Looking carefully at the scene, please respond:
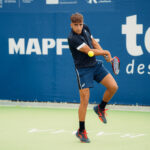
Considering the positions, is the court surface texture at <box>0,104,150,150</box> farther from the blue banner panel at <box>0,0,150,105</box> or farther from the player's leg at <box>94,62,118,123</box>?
the player's leg at <box>94,62,118,123</box>

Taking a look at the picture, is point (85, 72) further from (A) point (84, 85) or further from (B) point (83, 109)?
(B) point (83, 109)

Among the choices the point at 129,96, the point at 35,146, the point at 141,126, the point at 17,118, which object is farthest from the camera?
the point at 129,96

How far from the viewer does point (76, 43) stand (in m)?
5.76

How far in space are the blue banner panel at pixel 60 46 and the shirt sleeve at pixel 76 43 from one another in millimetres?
2579

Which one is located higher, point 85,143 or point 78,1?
point 78,1

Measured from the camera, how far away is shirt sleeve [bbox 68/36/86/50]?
573 cm

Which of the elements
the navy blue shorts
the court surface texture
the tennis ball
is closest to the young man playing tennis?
the navy blue shorts

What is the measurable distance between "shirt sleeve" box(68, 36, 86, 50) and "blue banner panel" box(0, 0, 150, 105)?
2.58 meters

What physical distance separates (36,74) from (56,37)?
916 mm

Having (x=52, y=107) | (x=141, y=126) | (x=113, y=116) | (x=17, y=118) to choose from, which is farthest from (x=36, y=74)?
(x=141, y=126)

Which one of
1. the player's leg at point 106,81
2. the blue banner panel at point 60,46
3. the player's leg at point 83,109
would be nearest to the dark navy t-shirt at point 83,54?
the player's leg at point 106,81

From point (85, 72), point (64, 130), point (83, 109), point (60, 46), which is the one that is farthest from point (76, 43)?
point (60, 46)

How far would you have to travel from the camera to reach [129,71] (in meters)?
8.26

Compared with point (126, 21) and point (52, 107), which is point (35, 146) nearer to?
point (52, 107)
